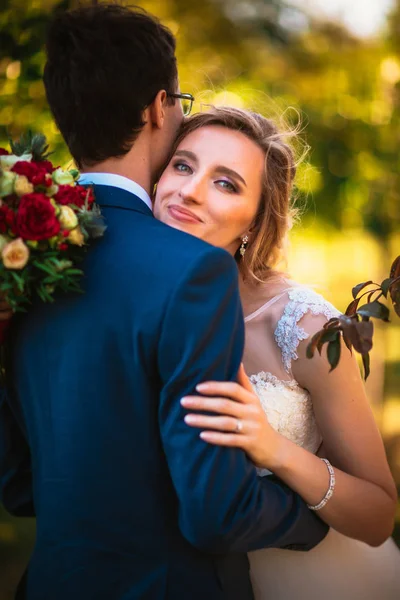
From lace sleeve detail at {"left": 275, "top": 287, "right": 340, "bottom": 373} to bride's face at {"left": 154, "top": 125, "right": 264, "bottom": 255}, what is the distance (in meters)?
0.41

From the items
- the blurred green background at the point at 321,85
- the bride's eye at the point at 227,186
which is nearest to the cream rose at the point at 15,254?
the bride's eye at the point at 227,186

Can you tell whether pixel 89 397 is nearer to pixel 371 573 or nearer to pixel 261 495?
pixel 261 495

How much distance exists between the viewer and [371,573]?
2.75 meters

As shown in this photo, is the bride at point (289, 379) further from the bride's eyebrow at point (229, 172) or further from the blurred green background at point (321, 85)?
the blurred green background at point (321, 85)

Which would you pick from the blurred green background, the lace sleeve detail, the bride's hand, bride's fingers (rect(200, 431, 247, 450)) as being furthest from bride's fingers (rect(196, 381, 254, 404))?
the blurred green background

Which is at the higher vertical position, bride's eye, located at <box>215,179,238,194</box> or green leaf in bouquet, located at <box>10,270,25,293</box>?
green leaf in bouquet, located at <box>10,270,25,293</box>

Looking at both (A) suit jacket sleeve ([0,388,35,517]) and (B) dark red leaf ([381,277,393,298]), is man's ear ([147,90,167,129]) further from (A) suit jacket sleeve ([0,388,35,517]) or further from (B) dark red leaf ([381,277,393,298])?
(A) suit jacket sleeve ([0,388,35,517])

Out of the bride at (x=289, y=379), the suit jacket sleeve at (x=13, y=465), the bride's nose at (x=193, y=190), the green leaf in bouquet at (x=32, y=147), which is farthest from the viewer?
the bride's nose at (x=193, y=190)

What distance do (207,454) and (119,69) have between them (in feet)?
3.74

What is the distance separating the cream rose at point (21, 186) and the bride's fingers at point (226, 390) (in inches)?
27.6

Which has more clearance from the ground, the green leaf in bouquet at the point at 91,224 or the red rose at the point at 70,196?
the red rose at the point at 70,196

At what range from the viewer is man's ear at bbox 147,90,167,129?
7.28ft

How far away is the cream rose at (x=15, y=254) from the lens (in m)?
1.80

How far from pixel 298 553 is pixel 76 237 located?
5.31ft
